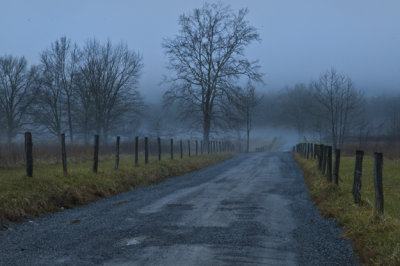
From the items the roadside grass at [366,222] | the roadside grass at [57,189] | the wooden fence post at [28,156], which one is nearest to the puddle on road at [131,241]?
the roadside grass at [57,189]

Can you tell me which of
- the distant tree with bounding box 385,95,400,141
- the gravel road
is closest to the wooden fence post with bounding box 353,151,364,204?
the gravel road

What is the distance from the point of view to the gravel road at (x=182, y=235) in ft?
17.5

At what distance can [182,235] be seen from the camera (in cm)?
657

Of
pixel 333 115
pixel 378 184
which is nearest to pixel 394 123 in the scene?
pixel 333 115

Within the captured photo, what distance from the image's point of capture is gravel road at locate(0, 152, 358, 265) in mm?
5324

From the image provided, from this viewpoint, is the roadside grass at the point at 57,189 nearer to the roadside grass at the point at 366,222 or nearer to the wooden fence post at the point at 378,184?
the roadside grass at the point at 366,222

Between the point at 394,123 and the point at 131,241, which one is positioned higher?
the point at 394,123

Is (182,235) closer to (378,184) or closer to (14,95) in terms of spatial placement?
(378,184)

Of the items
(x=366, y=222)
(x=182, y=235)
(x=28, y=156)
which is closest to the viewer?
(x=182, y=235)

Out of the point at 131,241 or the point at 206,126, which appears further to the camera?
the point at 206,126

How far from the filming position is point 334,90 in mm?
50750

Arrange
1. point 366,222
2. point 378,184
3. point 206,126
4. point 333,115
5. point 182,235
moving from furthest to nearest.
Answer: point 333,115 → point 206,126 → point 378,184 → point 366,222 → point 182,235

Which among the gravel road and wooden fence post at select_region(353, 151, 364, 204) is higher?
wooden fence post at select_region(353, 151, 364, 204)

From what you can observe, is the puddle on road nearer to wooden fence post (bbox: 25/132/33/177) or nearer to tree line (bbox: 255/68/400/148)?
wooden fence post (bbox: 25/132/33/177)
